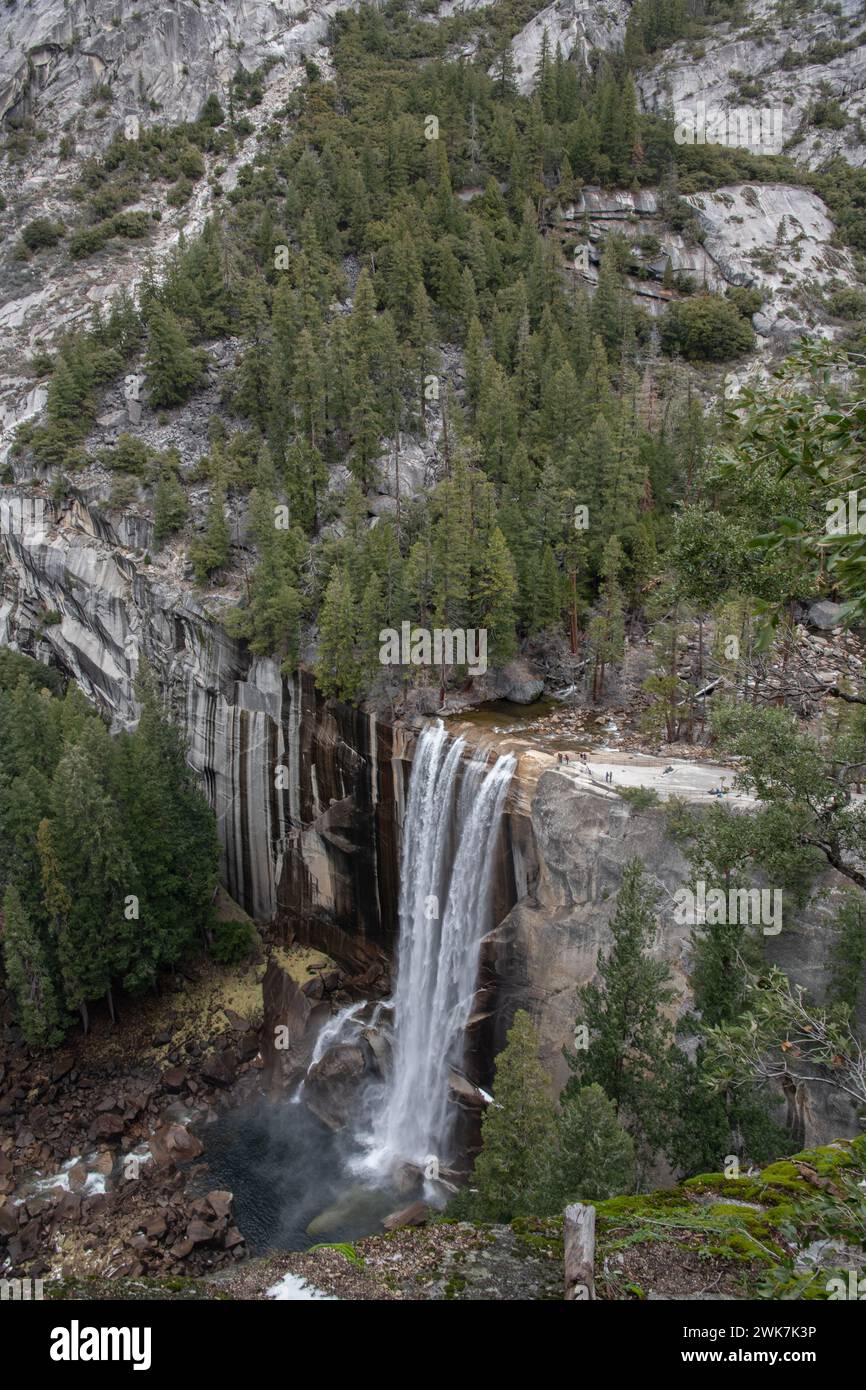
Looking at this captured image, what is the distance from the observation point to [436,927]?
29188 millimetres

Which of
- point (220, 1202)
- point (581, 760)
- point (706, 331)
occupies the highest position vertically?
point (706, 331)

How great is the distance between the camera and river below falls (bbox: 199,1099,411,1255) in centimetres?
2503

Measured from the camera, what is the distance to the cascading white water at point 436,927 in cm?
2722

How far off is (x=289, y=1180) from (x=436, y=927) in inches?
380

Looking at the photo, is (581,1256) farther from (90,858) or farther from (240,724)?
(240,724)

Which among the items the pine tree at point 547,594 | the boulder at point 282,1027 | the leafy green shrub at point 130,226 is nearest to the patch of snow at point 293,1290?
the boulder at point 282,1027

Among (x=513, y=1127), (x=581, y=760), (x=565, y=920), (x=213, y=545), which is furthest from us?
(x=213, y=545)

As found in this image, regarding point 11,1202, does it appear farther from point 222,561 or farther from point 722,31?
point 722,31

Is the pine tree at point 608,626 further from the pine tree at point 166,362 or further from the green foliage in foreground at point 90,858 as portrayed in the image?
the pine tree at point 166,362

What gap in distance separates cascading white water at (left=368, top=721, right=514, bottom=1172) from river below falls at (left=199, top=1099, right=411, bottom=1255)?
1468 mm

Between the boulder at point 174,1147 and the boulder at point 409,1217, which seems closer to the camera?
the boulder at point 409,1217

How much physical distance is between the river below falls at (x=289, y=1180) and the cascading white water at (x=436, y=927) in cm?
147

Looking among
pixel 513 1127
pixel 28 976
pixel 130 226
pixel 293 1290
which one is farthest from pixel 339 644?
pixel 130 226

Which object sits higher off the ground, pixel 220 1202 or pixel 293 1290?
pixel 293 1290
